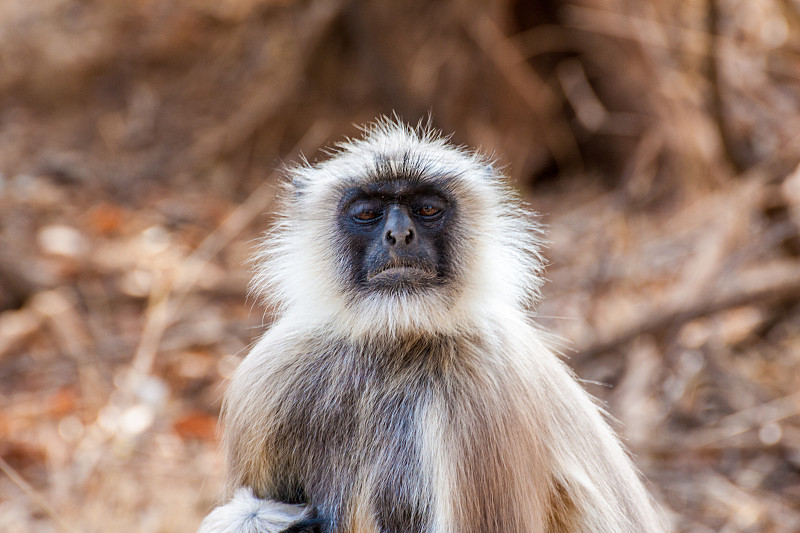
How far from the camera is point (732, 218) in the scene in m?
5.09

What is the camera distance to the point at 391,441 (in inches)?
105

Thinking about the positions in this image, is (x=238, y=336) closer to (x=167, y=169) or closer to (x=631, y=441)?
(x=631, y=441)

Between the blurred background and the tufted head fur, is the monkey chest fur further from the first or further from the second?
the blurred background

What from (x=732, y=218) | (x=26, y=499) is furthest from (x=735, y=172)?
(x=26, y=499)

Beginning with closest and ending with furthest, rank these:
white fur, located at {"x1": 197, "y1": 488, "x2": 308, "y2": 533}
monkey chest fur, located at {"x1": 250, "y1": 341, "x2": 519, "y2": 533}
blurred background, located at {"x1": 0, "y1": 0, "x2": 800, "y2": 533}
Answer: monkey chest fur, located at {"x1": 250, "y1": 341, "x2": 519, "y2": 533}, white fur, located at {"x1": 197, "y1": 488, "x2": 308, "y2": 533}, blurred background, located at {"x1": 0, "y1": 0, "x2": 800, "y2": 533}

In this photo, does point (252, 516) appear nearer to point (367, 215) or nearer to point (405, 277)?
point (405, 277)

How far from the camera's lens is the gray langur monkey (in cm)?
256

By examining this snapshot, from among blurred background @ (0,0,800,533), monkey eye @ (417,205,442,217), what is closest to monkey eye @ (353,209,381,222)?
monkey eye @ (417,205,442,217)

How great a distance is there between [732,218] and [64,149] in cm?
675

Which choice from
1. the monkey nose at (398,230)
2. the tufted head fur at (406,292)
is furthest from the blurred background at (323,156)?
the monkey nose at (398,230)

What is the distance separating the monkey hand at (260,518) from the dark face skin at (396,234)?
0.72 metres

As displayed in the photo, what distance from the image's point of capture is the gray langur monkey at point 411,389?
256cm

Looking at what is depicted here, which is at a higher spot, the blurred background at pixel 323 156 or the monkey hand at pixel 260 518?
the blurred background at pixel 323 156

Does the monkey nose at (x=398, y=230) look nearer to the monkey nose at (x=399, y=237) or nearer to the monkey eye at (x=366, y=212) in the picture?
the monkey nose at (x=399, y=237)
